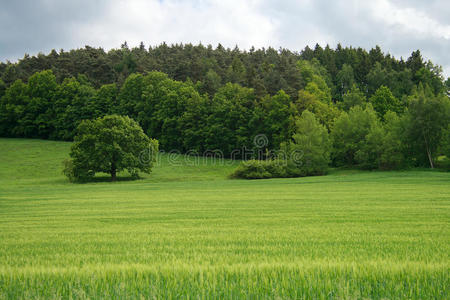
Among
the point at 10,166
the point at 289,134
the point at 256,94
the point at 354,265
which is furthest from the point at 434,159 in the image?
the point at 10,166

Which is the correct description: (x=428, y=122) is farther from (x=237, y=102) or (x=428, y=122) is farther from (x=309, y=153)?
(x=237, y=102)

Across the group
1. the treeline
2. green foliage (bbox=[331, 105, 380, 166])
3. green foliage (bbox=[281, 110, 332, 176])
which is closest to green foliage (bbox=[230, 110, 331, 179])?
green foliage (bbox=[281, 110, 332, 176])

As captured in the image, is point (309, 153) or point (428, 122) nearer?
point (309, 153)

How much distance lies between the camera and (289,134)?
7094 cm

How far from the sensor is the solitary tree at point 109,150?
49.7 meters

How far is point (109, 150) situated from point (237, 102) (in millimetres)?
37867

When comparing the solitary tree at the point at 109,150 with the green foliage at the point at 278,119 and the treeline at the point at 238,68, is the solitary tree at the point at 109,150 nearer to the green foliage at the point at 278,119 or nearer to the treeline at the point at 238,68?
the green foliage at the point at 278,119

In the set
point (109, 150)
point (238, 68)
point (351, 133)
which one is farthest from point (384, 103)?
point (109, 150)

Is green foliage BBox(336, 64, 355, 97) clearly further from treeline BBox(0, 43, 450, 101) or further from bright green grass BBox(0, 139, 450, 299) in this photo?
bright green grass BBox(0, 139, 450, 299)

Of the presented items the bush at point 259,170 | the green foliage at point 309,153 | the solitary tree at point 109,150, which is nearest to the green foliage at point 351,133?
the green foliage at point 309,153

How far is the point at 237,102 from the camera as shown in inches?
3159

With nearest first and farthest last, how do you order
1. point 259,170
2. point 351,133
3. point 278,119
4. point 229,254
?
point 229,254 → point 259,170 → point 351,133 → point 278,119

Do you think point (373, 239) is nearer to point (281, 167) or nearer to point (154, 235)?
point (154, 235)

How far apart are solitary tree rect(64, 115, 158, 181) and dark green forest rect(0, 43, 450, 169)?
24.4m
